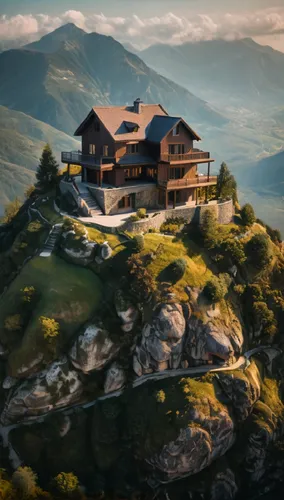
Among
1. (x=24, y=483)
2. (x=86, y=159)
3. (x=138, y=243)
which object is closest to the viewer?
(x=24, y=483)

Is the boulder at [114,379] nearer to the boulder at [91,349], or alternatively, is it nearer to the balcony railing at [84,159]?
the boulder at [91,349]

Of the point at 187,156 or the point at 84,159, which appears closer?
the point at 187,156

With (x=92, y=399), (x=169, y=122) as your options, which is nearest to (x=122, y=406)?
(x=92, y=399)

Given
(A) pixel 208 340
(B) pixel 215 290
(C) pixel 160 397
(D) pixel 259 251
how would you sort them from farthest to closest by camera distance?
(D) pixel 259 251
(B) pixel 215 290
(A) pixel 208 340
(C) pixel 160 397

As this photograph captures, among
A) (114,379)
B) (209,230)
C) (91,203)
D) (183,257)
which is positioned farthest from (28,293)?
(209,230)

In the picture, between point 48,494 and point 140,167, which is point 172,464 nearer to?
point 48,494

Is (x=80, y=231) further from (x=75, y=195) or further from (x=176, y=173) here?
(x=176, y=173)
